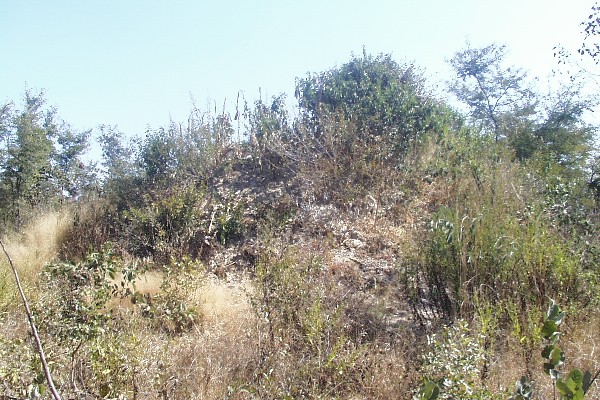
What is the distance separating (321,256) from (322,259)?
7.4 inches

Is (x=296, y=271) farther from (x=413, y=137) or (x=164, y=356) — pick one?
(x=413, y=137)

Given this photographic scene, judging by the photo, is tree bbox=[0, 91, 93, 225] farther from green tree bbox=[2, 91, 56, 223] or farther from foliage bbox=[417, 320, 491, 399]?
foliage bbox=[417, 320, 491, 399]

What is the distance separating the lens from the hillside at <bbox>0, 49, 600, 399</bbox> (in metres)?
3.38

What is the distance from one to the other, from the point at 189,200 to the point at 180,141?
6.96ft

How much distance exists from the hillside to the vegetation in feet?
0.09

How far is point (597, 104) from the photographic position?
37.4ft

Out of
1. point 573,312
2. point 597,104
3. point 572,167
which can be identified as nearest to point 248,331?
point 573,312

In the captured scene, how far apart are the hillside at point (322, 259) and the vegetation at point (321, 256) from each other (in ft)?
0.09

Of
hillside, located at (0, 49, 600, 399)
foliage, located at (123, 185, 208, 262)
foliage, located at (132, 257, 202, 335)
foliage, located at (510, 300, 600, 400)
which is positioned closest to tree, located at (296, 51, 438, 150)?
hillside, located at (0, 49, 600, 399)

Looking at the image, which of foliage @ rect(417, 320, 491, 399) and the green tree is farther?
the green tree

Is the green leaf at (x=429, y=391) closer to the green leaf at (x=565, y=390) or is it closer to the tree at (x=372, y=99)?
the green leaf at (x=565, y=390)

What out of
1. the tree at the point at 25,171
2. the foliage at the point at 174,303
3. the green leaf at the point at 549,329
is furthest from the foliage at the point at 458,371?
the tree at the point at 25,171

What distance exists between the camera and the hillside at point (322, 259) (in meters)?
3.38

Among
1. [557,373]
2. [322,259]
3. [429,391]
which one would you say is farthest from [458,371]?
[322,259]
